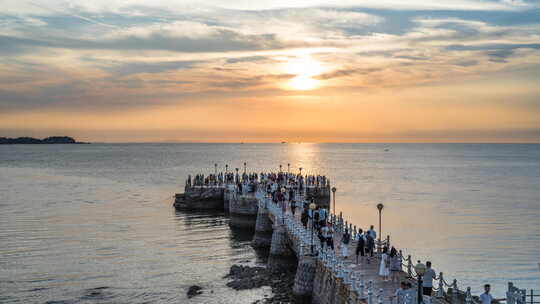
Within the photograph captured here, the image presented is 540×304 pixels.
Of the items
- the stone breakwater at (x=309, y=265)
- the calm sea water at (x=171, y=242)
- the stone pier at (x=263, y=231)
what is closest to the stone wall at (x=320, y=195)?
the stone breakwater at (x=309, y=265)

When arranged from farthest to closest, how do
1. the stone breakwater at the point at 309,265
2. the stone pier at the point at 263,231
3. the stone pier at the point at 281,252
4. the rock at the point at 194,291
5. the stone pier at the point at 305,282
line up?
the stone pier at the point at 263,231 < the stone pier at the point at 281,252 < the rock at the point at 194,291 < the stone pier at the point at 305,282 < the stone breakwater at the point at 309,265

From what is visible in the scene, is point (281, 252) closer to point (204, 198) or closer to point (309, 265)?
point (309, 265)

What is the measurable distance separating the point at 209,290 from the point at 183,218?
24131mm

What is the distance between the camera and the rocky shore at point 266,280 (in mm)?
25094

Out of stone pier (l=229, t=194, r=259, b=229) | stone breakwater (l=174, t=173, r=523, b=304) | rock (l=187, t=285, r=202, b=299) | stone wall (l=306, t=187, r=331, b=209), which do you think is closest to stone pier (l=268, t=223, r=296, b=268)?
stone breakwater (l=174, t=173, r=523, b=304)

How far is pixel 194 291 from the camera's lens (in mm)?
26734

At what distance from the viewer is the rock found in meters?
26.2

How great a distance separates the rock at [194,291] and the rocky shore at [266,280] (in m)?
1.53

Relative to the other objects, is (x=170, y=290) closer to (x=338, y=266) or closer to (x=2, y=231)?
(x=338, y=266)

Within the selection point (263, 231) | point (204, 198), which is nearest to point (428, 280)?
point (263, 231)

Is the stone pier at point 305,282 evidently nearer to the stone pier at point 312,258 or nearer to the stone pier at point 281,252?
the stone pier at point 312,258

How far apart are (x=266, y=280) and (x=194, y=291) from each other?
144 inches

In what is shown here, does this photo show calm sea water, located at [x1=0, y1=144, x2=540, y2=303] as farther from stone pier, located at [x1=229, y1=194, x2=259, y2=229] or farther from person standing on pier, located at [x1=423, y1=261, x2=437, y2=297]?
person standing on pier, located at [x1=423, y1=261, x2=437, y2=297]

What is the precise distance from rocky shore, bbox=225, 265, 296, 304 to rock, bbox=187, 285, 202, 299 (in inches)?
60.1
